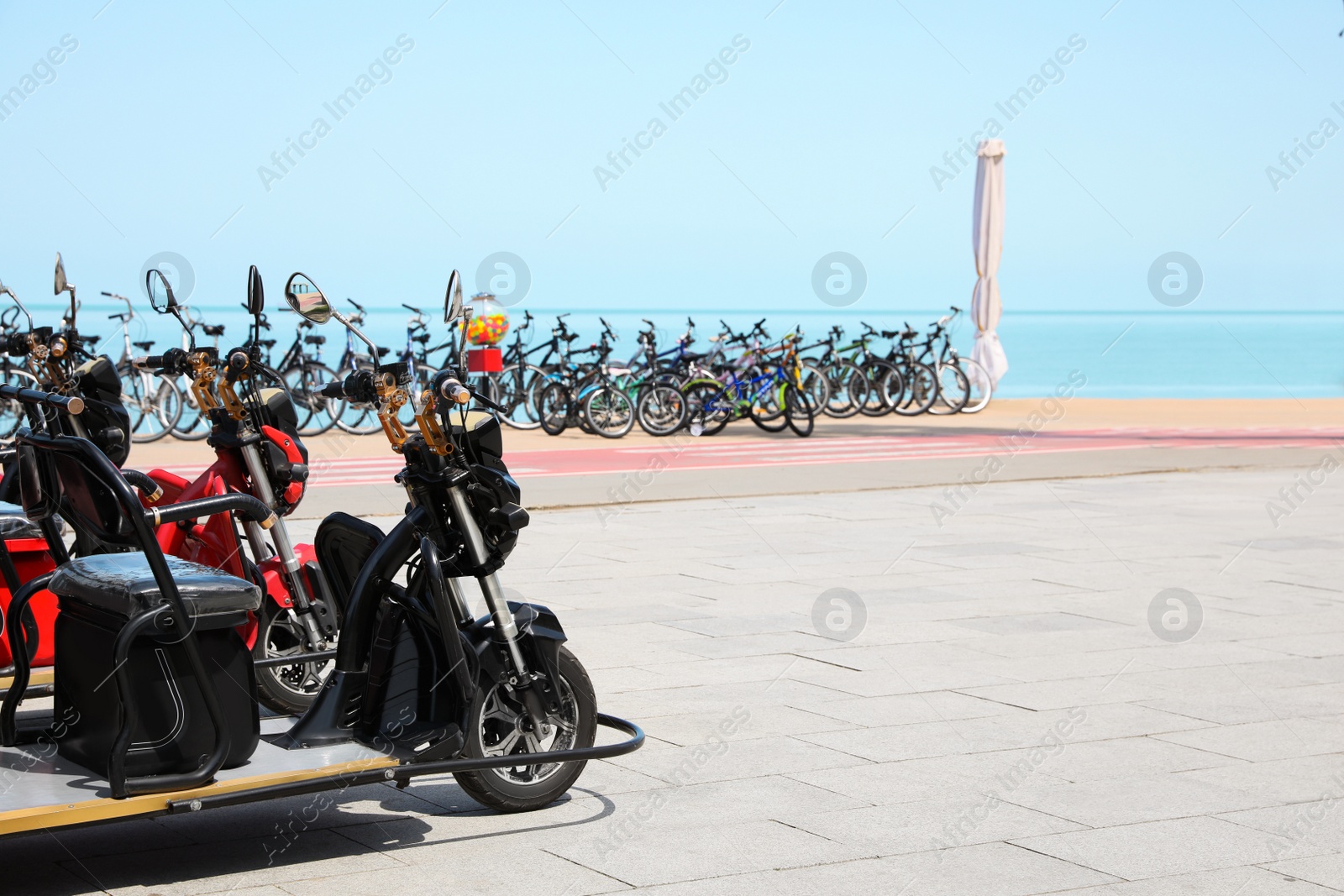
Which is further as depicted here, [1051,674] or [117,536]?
[1051,674]

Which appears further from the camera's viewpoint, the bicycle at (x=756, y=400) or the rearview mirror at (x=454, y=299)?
the bicycle at (x=756, y=400)

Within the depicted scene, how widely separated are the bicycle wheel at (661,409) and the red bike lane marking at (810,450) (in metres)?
0.43

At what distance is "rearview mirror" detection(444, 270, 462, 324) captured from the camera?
395 cm

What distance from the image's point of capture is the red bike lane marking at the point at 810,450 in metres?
14.2

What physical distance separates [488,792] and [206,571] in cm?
93

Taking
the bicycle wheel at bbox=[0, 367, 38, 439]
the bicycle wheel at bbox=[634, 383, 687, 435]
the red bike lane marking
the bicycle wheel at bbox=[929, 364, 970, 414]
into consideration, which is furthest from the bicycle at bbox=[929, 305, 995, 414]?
the bicycle wheel at bbox=[0, 367, 38, 439]

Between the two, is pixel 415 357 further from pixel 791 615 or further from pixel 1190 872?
pixel 1190 872

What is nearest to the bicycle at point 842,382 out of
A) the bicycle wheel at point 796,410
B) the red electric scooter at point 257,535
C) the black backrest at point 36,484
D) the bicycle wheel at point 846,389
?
the bicycle wheel at point 846,389

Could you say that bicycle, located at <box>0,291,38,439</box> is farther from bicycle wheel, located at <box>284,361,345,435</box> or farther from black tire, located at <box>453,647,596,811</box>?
black tire, located at <box>453,647,596,811</box>

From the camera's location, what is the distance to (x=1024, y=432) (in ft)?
63.7

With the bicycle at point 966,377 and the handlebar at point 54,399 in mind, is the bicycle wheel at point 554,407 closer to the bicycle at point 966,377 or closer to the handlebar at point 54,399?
the bicycle at point 966,377

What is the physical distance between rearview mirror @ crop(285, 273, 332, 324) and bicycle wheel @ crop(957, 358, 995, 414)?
66.5 ft

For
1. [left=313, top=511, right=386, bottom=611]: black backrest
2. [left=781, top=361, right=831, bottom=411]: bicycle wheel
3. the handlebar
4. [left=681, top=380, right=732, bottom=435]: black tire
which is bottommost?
[left=313, top=511, right=386, bottom=611]: black backrest

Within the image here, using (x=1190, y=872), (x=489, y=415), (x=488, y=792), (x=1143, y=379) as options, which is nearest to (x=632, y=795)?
(x=488, y=792)
